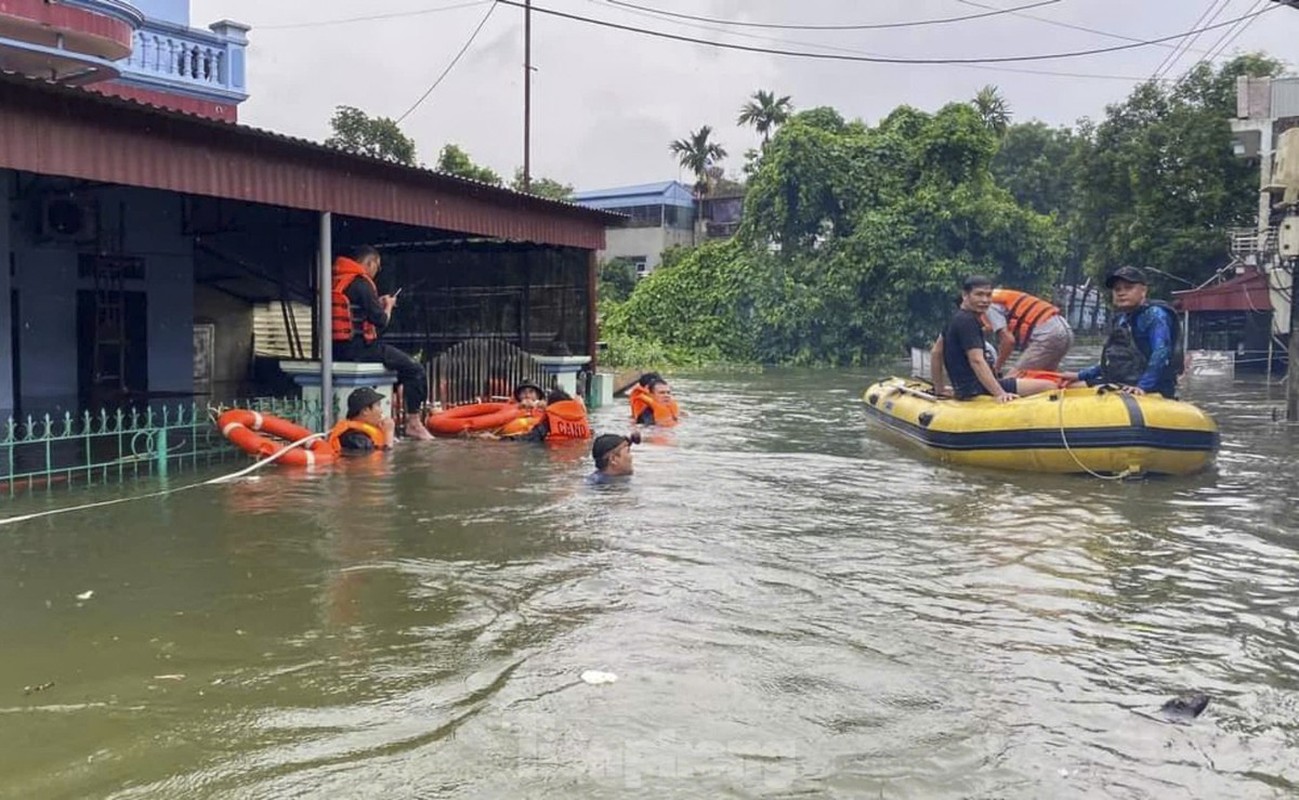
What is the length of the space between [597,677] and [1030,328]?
9.39 metres

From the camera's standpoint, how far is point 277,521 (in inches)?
302

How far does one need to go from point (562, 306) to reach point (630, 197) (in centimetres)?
3621

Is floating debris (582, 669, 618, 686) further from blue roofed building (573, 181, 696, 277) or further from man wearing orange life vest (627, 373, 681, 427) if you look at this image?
blue roofed building (573, 181, 696, 277)

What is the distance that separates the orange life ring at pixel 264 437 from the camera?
10086 millimetres

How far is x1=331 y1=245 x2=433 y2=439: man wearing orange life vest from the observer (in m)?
11.3

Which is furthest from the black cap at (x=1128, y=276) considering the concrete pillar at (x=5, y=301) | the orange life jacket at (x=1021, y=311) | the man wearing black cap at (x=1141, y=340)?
the concrete pillar at (x=5, y=301)

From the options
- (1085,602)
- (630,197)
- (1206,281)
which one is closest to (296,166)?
(1085,602)

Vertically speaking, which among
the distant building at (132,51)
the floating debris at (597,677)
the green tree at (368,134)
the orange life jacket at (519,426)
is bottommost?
the floating debris at (597,677)

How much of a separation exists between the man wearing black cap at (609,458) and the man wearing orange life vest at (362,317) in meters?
3.25

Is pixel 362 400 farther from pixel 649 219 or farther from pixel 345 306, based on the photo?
pixel 649 219

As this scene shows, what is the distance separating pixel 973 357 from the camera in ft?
35.8

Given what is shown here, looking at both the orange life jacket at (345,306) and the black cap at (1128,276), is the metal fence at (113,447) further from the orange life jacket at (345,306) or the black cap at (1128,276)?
the black cap at (1128,276)

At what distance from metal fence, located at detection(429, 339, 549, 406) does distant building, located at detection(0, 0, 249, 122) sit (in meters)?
4.05

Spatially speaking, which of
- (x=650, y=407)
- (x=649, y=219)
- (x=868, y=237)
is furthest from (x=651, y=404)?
(x=649, y=219)
